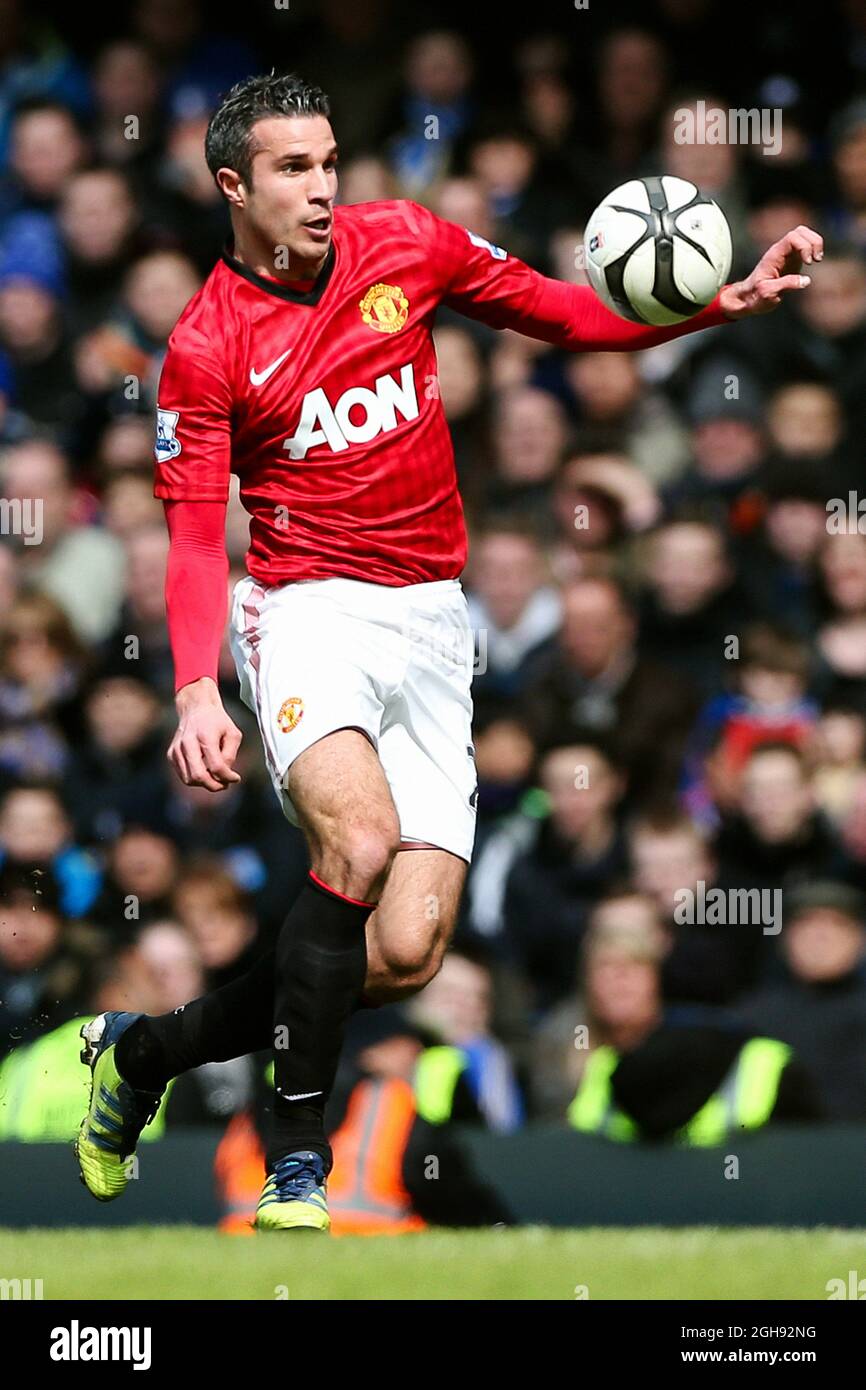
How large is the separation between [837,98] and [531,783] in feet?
11.5

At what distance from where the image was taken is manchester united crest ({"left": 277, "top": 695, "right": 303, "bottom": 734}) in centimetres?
525

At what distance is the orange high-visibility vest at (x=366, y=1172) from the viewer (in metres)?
6.51

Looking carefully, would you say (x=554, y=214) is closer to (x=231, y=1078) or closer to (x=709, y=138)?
(x=709, y=138)

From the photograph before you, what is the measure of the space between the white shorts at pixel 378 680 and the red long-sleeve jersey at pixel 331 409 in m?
0.08

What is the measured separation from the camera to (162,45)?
34.0 ft

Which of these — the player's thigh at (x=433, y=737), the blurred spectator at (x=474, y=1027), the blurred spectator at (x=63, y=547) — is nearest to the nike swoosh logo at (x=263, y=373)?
the player's thigh at (x=433, y=737)

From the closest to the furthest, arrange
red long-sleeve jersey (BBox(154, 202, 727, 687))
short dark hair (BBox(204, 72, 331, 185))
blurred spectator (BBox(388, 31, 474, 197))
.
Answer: red long-sleeve jersey (BBox(154, 202, 727, 687))
short dark hair (BBox(204, 72, 331, 185))
blurred spectator (BBox(388, 31, 474, 197))

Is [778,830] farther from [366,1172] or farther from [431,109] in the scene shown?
[431,109]

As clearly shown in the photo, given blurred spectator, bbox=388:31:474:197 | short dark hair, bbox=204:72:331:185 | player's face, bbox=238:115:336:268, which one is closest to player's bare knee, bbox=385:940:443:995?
player's face, bbox=238:115:336:268

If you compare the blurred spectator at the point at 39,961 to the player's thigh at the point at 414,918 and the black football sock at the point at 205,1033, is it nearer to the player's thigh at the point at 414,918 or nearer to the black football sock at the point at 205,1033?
the black football sock at the point at 205,1033

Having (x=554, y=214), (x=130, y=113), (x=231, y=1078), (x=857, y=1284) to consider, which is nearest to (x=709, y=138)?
(x=554, y=214)

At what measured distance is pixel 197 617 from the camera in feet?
17.4

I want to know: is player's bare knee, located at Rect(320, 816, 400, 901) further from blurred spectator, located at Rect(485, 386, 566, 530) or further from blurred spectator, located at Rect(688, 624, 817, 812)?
blurred spectator, located at Rect(485, 386, 566, 530)

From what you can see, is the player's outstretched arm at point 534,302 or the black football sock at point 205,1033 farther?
the player's outstretched arm at point 534,302
